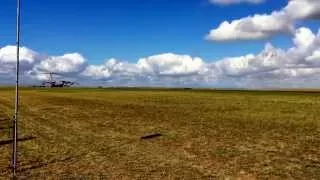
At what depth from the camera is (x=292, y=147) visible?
24.2 metres

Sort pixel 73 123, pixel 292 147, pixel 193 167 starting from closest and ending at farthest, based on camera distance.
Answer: pixel 193 167, pixel 292 147, pixel 73 123

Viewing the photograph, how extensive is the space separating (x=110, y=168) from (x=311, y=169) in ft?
25.3

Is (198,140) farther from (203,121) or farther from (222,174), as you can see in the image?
(203,121)

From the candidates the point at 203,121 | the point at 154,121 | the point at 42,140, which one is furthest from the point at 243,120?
the point at 42,140

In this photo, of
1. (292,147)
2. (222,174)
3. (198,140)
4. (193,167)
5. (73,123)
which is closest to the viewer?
(222,174)

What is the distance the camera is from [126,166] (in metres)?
19.2

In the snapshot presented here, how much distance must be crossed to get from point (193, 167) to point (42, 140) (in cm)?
1147

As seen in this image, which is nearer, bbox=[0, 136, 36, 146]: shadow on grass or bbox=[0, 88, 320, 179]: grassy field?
bbox=[0, 88, 320, 179]: grassy field

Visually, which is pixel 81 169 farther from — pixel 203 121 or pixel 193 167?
pixel 203 121

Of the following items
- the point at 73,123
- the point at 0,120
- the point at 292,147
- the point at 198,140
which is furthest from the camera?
the point at 0,120

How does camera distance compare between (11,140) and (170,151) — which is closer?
(170,151)

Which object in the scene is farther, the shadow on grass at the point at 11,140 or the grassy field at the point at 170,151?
the shadow on grass at the point at 11,140

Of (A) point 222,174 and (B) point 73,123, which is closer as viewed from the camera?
(A) point 222,174

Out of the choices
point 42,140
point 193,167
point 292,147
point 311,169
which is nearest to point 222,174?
point 193,167
